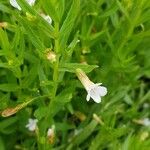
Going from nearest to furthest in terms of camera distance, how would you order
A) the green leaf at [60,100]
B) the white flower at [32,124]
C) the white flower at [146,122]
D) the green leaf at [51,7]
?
the green leaf at [51,7] < the green leaf at [60,100] < the white flower at [32,124] < the white flower at [146,122]

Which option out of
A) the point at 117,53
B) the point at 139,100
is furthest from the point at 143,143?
the point at 139,100

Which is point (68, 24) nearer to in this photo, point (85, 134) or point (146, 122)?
point (85, 134)

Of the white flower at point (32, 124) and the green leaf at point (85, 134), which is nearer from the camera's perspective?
the white flower at point (32, 124)

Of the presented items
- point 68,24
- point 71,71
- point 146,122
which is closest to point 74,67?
point 71,71

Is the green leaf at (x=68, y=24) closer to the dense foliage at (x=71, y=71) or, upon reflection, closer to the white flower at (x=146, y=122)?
the dense foliage at (x=71, y=71)

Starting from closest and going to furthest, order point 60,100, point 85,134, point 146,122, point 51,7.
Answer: point 51,7, point 60,100, point 85,134, point 146,122

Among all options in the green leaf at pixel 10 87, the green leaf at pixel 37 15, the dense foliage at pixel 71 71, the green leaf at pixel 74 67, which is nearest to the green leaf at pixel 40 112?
the dense foliage at pixel 71 71

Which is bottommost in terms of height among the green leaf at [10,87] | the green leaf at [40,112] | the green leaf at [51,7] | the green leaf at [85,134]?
the green leaf at [51,7]

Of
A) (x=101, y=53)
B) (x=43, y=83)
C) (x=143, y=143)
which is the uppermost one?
(x=101, y=53)

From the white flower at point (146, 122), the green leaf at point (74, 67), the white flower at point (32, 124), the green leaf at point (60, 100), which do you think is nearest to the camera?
the green leaf at point (74, 67)

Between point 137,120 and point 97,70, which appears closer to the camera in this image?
point 97,70

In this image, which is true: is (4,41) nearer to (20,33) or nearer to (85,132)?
(20,33)
